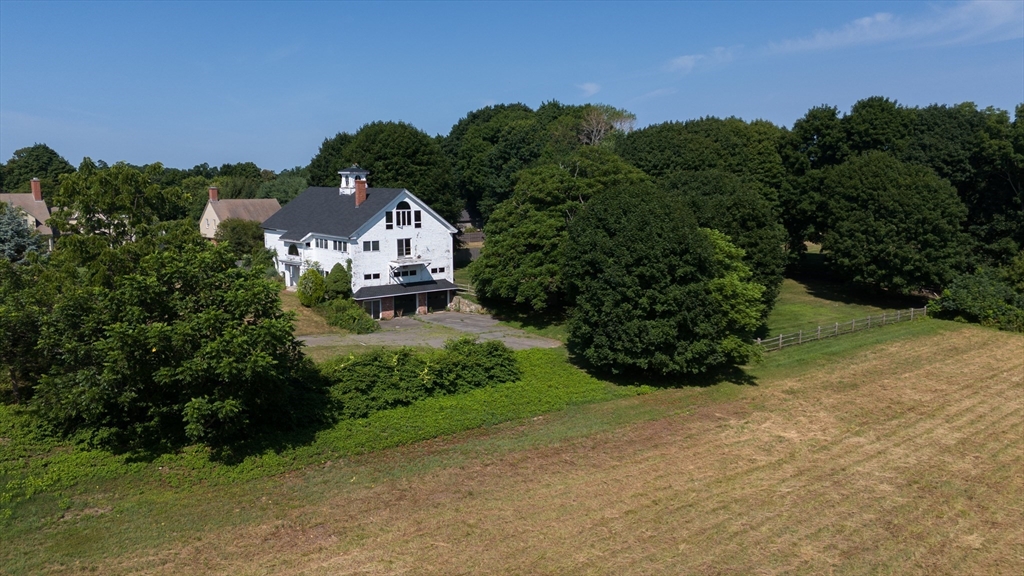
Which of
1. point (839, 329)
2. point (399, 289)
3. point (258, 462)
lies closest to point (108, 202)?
point (258, 462)

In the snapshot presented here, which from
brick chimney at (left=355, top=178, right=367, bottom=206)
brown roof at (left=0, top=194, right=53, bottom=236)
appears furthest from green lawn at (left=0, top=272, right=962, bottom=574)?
brown roof at (left=0, top=194, right=53, bottom=236)

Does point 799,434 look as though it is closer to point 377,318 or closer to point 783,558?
point 783,558

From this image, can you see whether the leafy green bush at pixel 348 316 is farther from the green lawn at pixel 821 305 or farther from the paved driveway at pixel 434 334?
the green lawn at pixel 821 305

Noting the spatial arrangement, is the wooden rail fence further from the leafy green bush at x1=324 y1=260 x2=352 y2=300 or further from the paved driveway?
the leafy green bush at x1=324 y1=260 x2=352 y2=300

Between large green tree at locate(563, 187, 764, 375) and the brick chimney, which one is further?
the brick chimney

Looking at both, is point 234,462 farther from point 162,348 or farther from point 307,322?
point 307,322

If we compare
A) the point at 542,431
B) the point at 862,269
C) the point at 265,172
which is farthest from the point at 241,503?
the point at 265,172
